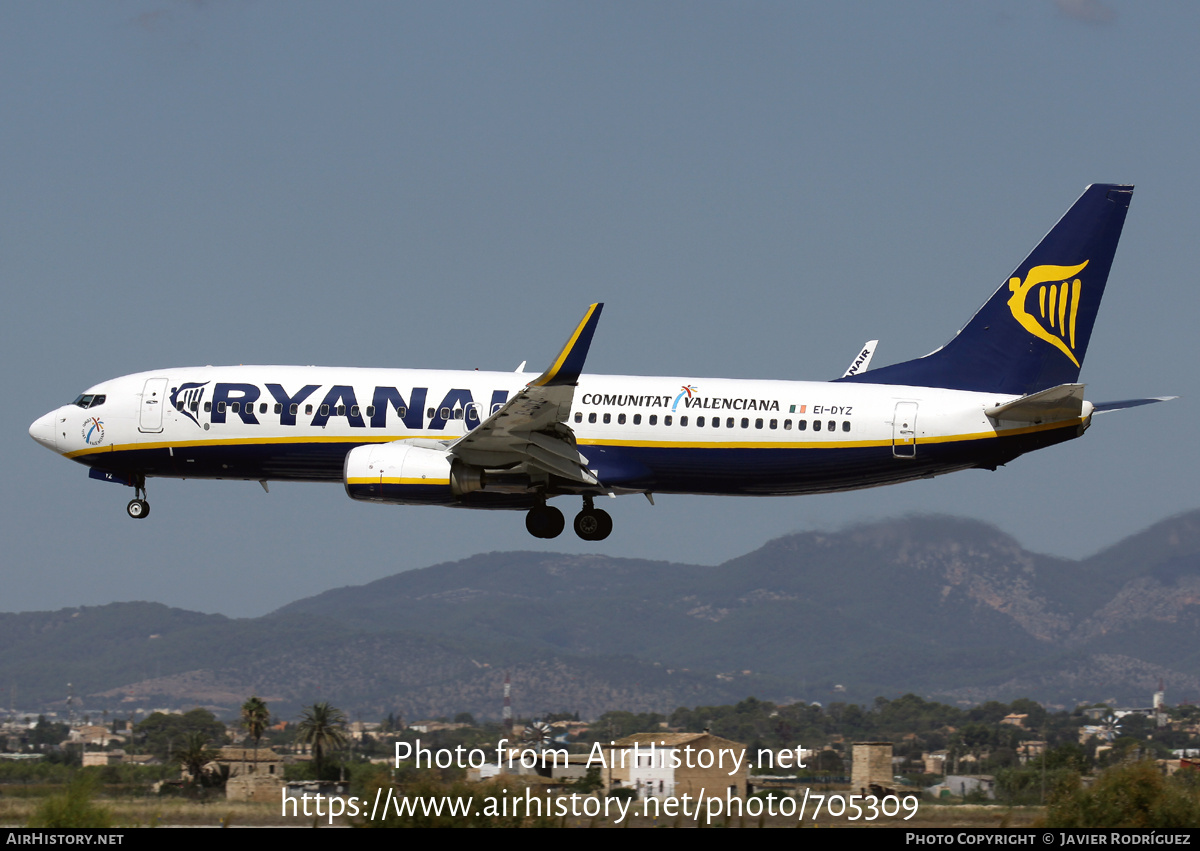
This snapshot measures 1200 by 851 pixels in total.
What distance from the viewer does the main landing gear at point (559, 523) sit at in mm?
44562

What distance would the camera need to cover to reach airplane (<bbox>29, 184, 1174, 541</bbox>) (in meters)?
41.8

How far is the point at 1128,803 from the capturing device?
34500mm

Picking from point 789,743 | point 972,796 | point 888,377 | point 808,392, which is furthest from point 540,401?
point 789,743

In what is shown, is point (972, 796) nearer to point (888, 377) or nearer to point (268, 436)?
point (888, 377)

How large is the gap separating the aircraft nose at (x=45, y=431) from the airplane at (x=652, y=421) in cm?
304

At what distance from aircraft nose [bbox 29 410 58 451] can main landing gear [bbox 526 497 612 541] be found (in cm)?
1630

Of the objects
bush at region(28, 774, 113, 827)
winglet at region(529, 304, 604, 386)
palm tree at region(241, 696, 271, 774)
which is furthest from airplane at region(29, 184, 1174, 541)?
palm tree at region(241, 696, 271, 774)

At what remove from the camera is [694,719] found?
105500 mm

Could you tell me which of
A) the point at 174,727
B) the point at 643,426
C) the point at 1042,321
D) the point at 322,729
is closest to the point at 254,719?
the point at 322,729

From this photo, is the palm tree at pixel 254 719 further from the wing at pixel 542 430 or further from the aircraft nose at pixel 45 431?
the wing at pixel 542 430

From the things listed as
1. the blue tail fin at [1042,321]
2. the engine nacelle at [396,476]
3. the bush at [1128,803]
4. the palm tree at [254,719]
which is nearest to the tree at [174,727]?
the palm tree at [254,719]

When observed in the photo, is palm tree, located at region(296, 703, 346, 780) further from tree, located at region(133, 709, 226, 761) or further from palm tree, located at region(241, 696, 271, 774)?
tree, located at region(133, 709, 226, 761)

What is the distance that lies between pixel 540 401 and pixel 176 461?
44.1ft

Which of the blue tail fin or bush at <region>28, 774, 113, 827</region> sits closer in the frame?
bush at <region>28, 774, 113, 827</region>
